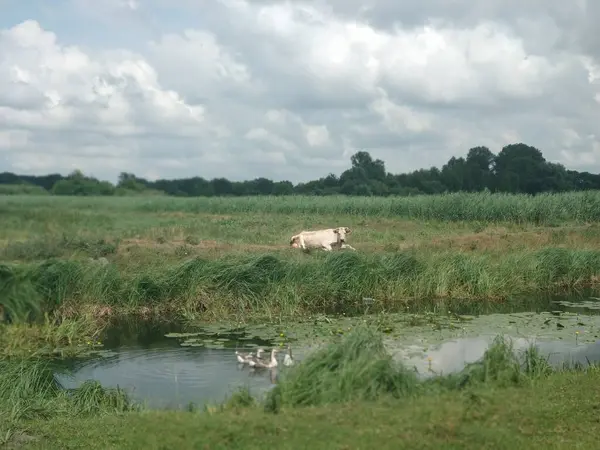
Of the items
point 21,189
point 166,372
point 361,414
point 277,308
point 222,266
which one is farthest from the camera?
point 222,266

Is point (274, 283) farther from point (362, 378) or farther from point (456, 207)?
point (456, 207)

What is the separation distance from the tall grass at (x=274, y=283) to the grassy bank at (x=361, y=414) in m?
5.36

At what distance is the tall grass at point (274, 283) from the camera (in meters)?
14.7

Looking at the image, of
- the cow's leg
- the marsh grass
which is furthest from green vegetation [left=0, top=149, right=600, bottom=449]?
the cow's leg

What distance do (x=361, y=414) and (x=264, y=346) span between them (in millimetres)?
6154

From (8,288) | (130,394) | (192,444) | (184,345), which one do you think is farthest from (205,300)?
(192,444)

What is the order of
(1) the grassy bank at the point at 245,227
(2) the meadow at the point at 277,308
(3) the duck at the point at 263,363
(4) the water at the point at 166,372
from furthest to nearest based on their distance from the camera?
1. (1) the grassy bank at the point at 245,227
2. (3) the duck at the point at 263,363
3. (4) the water at the point at 166,372
4. (2) the meadow at the point at 277,308

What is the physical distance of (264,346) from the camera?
42.8 feet

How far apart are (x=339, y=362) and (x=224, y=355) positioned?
4.37 metres

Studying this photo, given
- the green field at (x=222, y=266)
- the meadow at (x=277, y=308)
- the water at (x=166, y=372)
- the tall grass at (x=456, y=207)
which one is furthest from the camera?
the tall grass at (x=456, y=207)

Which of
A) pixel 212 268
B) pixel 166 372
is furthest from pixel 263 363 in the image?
pixel 212 268

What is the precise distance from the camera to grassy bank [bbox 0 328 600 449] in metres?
6.61

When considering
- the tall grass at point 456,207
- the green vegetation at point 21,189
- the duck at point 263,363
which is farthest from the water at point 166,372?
the tall grass at point 456,207

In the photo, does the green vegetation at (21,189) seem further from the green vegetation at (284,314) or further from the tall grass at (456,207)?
the tall grass at (456,207)
